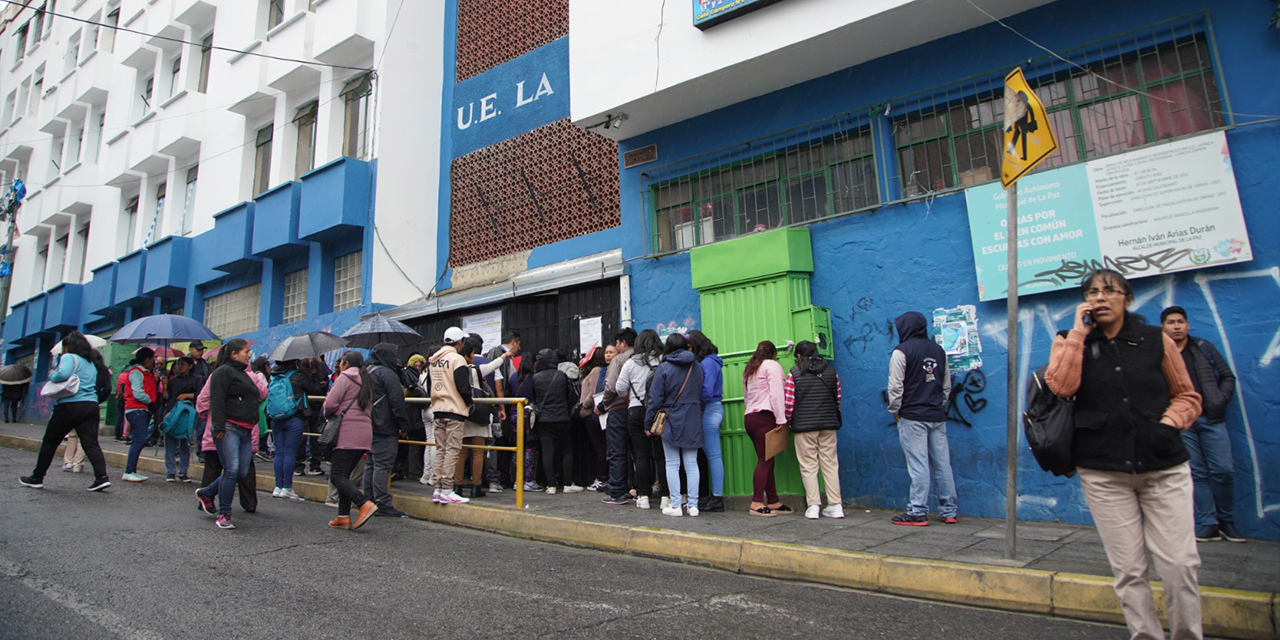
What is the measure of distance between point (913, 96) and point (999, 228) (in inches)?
71.4

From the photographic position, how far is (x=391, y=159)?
13.7 m

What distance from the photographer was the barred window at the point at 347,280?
14182 mm

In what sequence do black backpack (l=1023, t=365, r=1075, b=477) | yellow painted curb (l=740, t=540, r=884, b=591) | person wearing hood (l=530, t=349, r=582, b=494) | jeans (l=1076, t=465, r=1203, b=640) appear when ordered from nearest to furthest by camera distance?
1. jeans (l=1076, t=465, r=1203, b=640)
2. black backpack (l=1023, t=365, r=1075, b=477)
3. yellow painted curb (l=740, t=540, r=884, b=591)
4. person wearing hood (l=530, t=349, r=582, b=494)

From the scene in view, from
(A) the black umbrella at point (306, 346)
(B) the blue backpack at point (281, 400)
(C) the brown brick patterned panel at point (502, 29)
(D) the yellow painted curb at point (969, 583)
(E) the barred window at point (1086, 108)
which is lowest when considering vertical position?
(D) the yellow painted curb at point (969, 583)

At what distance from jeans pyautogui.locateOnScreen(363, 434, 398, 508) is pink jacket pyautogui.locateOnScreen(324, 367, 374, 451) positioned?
0.16 meters

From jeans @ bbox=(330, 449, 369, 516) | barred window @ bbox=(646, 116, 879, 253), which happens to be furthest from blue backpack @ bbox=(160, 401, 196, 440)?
barred window @ bbox=(646, 116, 879, 253)

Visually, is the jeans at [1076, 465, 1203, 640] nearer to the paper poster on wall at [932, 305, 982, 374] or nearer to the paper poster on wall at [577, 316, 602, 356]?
the paper poster on wall at [932, 305, 982, 374]

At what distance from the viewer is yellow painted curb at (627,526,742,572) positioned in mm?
5547

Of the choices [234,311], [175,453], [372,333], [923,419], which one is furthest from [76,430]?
[234,311]

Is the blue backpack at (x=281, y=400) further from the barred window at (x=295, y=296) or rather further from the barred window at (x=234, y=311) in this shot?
the barred window at (x=234, y=311)

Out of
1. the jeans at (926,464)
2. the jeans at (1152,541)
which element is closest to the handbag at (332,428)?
the jeans at (926,464)

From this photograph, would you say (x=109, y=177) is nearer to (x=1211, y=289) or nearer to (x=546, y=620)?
(x=546, y=620)

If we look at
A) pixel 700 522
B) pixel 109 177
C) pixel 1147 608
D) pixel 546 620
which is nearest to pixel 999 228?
pixel 700 522

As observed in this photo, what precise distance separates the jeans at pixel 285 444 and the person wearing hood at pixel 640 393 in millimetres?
4000
